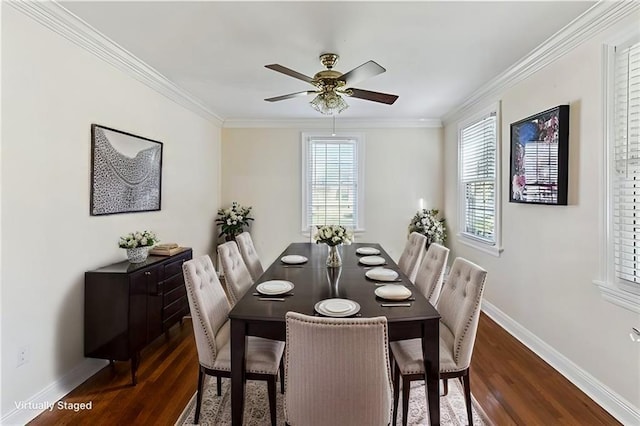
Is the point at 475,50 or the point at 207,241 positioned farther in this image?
the point at 207,241

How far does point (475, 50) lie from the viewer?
2.87 metres

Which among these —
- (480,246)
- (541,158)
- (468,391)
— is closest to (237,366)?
(468,391)

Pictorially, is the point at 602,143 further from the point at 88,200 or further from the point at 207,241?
the point at 207,241

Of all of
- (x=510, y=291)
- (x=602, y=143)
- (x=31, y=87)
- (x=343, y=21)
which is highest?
(x=343, y=21)

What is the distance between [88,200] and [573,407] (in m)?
3.82

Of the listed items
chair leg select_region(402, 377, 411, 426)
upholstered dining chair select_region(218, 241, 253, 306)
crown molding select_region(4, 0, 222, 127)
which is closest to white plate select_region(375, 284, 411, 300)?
chair leg select_region(402, 377, 411, 426)

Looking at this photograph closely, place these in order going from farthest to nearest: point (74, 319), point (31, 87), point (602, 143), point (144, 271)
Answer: point (144, 271) < point (74, 319) < point (602, 143) < point (31, 87)

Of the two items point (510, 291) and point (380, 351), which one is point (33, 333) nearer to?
point (380, 351)

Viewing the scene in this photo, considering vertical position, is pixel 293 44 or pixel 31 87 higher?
pixel 293 44

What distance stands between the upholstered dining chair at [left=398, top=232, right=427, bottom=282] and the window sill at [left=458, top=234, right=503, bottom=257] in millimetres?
1149

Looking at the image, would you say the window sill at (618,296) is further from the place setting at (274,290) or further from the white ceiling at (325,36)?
the place setting at (274,290)

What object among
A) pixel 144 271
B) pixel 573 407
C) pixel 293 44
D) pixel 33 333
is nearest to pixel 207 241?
pixel 144 271

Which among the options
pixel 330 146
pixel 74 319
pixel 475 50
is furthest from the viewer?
pixel 330 146

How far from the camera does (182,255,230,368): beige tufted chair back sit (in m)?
1.96
